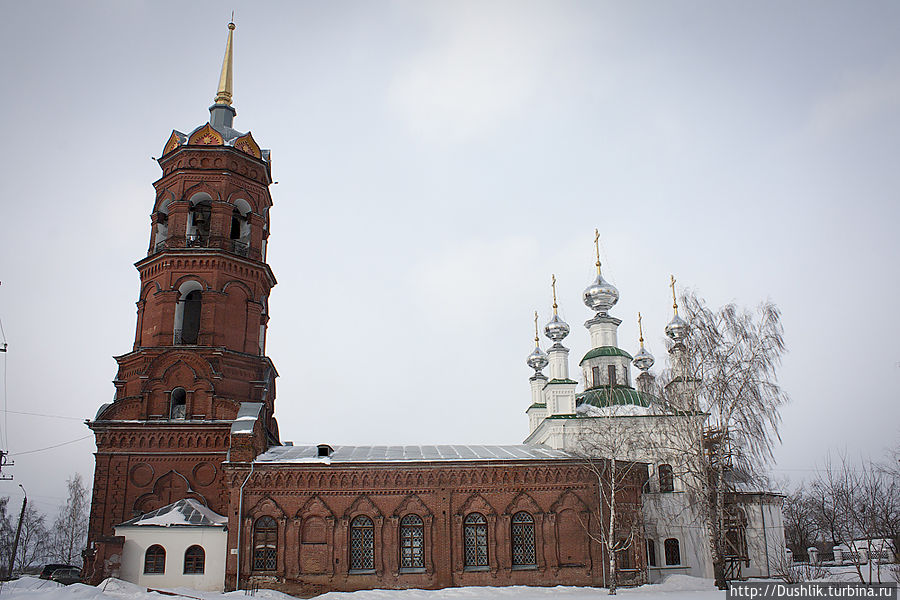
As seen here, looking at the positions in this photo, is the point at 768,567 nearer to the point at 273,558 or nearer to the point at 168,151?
the point at 273,558

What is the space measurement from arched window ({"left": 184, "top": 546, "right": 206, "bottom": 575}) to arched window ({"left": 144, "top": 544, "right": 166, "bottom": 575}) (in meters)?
0.57

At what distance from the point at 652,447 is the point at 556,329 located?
350 inches

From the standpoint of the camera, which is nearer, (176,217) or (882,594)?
(882,594)

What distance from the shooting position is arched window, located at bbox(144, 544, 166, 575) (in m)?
19.1

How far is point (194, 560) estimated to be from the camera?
63.7 feet

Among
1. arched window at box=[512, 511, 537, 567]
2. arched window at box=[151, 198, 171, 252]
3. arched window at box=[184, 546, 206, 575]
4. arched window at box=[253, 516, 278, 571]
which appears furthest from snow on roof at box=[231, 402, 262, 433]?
arched window at box=[512, 511, 537, 567]

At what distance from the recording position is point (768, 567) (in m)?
22.6

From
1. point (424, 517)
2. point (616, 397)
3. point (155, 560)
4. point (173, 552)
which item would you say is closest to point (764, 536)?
point (616, 397)

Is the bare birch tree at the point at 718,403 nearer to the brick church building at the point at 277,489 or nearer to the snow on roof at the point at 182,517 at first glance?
the brick church building at the point at 277,489

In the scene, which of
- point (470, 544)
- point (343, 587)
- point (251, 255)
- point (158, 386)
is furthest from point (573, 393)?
point (158, 386)

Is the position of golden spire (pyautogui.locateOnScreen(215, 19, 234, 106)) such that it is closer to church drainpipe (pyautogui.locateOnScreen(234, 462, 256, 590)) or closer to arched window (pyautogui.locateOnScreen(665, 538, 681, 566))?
church drainpipe (pyautogui.locateOnScreen(234, 462, 256, 590))

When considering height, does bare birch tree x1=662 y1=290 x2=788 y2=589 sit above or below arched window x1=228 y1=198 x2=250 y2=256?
below

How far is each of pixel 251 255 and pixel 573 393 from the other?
38.5 ft

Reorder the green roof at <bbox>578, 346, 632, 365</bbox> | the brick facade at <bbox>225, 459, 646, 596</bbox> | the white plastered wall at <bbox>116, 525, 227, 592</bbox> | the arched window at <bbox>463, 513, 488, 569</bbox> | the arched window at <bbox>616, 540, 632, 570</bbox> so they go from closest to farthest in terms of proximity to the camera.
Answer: the white plastered wall at <bbox>116, 525, 227, 592</bbox> → the brick facade at <bbox>225, 459, 646, 596</bbox> → the arched window at <bbox>463, 513, 488, 569</bbox> → the arched window at <bbox>616, 540, 632, 570</bbox> → the green roof at <bbox>578, 346, 632, 365</bbox>
